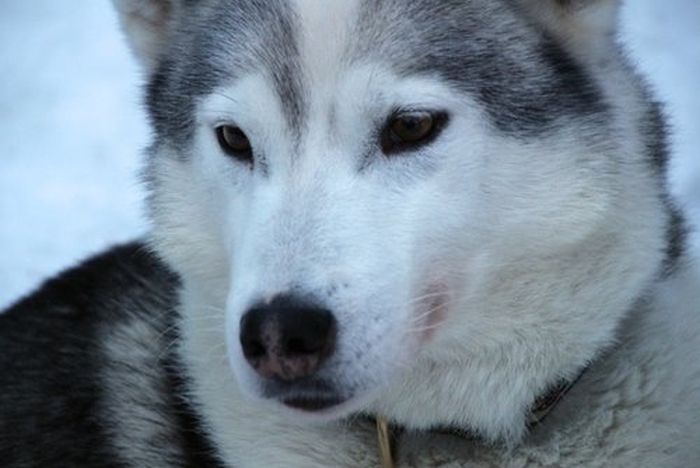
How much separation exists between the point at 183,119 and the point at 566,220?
927 millimetres

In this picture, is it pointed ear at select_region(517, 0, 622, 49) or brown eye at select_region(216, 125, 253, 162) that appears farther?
pointed ear at select_region(517, 0, 622, 49)

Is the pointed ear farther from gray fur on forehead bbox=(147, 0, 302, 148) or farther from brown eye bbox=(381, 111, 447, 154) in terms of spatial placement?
gray fur on forehead bbox=(147, 0, 302, 148)

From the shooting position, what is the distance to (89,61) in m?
7.14

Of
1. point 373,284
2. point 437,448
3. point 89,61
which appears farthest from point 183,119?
point 89,61

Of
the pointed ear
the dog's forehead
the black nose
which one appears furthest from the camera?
the pointed ear

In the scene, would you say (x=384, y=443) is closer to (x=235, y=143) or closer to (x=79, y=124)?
(x=235, y=143)

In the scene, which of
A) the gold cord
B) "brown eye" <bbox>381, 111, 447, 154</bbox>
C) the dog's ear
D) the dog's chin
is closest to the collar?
the gold cord

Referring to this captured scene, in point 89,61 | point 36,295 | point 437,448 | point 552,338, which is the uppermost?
point 552,338

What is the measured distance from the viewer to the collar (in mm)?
3201

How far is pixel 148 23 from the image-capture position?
356 cm

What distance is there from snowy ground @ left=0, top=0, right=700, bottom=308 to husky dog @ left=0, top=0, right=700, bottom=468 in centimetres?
187

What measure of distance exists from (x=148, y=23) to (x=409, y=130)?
0.92 m

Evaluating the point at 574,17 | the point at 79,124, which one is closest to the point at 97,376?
the point at 574,17

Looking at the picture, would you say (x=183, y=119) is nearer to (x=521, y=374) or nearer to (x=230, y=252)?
(x=230, y=252)
